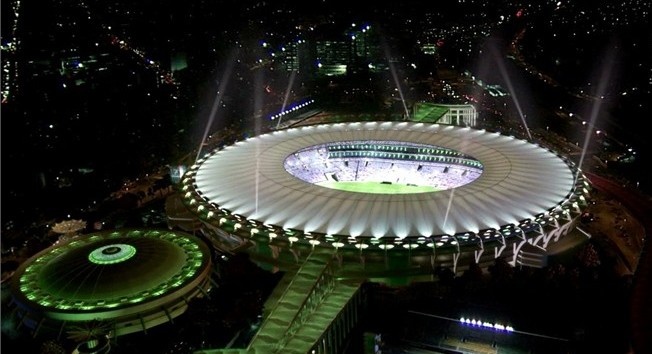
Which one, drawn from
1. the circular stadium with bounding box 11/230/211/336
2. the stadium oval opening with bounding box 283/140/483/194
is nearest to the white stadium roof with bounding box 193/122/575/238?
the stadium oval opening with bounding box 283/140/483/194

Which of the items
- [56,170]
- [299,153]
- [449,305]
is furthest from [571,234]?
[56,170]

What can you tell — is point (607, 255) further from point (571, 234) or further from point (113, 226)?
point (113, 226)

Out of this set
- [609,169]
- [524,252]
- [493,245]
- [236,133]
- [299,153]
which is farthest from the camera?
[236,133]

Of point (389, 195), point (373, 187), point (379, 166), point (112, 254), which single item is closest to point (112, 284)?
point (112, 254)

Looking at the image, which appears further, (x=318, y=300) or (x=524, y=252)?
(x=524, y=252)

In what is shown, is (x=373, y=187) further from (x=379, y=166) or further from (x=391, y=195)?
(x=391, y=195)
